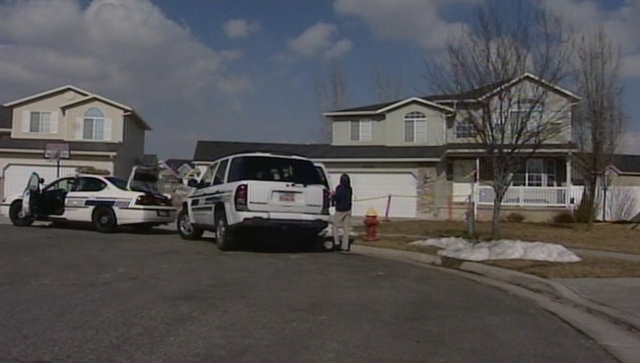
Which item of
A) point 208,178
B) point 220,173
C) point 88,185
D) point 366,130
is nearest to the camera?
point 220,173

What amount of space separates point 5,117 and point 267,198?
30281 millimetres

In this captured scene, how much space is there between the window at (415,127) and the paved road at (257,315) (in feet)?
74.9

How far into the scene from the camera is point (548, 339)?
25.2ft

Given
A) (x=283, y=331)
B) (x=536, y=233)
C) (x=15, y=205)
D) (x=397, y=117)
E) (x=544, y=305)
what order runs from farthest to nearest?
1. (x=397, y=117)
2. (x=536, y=233)
3. (x=15, y=205)
4. (x=544, y=305)
5. (x=283, y=331)

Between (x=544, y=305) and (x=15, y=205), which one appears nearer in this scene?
(x=544, y=305)

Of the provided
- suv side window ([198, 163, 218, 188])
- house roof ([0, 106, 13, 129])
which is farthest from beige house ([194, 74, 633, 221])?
house roof ([0, 106, 13, 129])

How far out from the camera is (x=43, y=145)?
35.7 m

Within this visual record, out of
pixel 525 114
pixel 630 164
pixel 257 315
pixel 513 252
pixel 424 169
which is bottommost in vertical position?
pixel 257 315

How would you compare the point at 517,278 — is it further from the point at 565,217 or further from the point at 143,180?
the point at 565,217

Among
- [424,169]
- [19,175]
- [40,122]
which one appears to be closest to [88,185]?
[19,175]

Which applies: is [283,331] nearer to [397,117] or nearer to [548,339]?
[548,339]

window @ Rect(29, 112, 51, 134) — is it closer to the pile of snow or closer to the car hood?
the car hood

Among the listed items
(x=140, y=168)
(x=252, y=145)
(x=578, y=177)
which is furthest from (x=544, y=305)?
Result: (x=252, y=145)

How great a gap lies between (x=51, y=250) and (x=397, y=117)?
2395 centimetres
